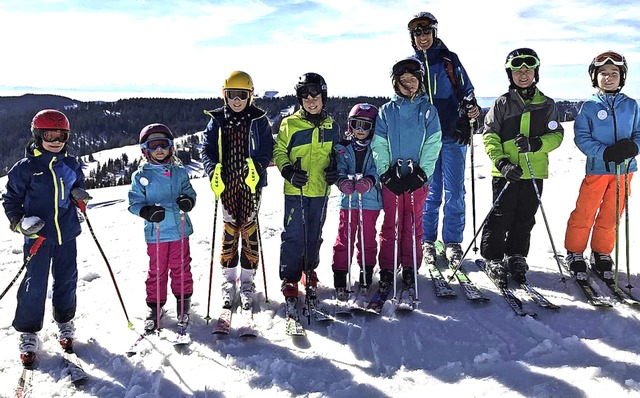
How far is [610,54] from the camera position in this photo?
14.0 feet

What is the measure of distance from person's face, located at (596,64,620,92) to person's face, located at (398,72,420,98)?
1910 millimetres

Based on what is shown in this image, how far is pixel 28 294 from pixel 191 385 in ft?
5.54

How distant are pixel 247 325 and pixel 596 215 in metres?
3.90

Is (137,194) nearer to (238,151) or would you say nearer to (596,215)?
(238,151)

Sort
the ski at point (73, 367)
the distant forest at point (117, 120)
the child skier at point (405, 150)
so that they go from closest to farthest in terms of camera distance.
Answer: the ski at point (73, 367), the child skier at point (405, 150), the distant forest at point (117, 120)

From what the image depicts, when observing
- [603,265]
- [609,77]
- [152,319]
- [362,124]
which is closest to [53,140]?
[152,319]

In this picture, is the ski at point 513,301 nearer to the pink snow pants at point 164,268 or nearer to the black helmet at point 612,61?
the black helmet at point 612,61

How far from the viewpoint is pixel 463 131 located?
16.3 ft

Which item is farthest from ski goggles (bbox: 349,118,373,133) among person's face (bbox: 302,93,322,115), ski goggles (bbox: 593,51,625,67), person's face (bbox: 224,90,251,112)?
ski goggles (bbox: 593,51,625,67)

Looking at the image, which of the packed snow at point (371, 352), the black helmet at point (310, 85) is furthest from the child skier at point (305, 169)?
the packed snow at point (371, 352)

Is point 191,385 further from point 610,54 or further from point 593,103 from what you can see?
point 610,54

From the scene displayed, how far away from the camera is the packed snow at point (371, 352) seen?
310 centimetres

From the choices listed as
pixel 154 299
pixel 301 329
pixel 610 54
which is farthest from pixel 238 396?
pixel 610 54

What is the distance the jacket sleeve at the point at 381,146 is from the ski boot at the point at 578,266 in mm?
2367
